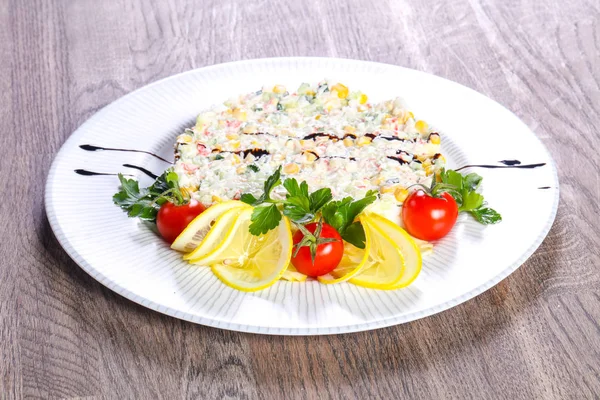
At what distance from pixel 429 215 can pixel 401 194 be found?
0.16 m

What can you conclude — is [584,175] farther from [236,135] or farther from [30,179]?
[30,179]

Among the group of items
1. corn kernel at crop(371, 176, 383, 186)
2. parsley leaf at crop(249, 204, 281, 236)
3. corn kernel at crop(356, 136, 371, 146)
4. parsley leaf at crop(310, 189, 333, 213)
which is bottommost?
corn kernel at crop(371, 176, 383, 186)

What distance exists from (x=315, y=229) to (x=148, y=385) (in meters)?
0.61

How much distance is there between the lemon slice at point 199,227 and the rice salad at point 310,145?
0.57ft

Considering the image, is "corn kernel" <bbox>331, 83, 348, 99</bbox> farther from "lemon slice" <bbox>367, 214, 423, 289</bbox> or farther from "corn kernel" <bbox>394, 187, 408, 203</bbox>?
"lemon slice" <bbox>367, 214, 423, 289</bbox>

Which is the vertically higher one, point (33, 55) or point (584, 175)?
point (33, 55)

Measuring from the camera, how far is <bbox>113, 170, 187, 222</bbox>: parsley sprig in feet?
7.36

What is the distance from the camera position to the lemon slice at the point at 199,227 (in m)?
2.10

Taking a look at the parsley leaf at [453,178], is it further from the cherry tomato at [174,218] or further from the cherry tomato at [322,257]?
the cherry tomato at [174,218]

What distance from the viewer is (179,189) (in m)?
2.27

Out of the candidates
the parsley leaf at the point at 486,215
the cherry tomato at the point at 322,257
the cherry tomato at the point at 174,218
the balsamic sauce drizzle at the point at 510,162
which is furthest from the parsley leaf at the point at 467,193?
the cherry tomato at the point at 174,218

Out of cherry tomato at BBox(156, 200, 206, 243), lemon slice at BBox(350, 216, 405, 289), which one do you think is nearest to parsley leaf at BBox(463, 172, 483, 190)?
lemon slice at BBox(350, 216, 405, 289)

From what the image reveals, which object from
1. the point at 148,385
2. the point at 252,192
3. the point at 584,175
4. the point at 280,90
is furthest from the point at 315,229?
the point at 584,175

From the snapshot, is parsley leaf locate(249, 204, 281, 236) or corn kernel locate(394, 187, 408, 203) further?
corn kernel locate(394, 187, 408, 203)
